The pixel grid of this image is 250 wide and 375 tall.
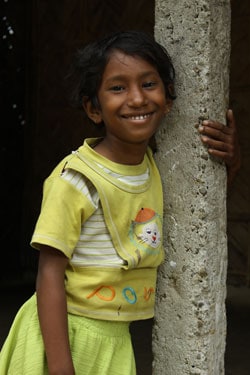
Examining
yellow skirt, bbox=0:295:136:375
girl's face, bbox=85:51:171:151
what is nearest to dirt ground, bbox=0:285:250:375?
yellow skirt, bbox=0:295:136:375

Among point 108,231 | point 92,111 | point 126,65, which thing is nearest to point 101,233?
point 108,231

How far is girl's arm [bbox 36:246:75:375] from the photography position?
1914mm

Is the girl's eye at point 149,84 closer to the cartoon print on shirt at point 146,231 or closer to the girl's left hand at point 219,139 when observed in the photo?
the girl's left hand at point 219,139

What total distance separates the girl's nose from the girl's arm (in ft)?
1.52

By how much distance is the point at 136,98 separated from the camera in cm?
195

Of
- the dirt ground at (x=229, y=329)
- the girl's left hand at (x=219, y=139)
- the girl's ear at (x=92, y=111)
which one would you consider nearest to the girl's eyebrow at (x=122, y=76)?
the girl's ear at (x=92, y=111)

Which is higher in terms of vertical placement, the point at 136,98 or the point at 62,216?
the point at 136,98

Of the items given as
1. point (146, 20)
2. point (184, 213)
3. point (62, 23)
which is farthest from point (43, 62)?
point (184, 213)

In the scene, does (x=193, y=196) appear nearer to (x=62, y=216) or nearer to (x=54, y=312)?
(x=62, y=216)

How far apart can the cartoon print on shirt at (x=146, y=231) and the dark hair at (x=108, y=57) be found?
1.17 feet

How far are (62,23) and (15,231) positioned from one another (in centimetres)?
218

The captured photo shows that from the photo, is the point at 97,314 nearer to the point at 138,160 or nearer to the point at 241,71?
the point at 138,160

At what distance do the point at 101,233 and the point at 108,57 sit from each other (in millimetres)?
504

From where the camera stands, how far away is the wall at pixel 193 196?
2090 mm
